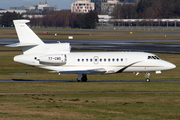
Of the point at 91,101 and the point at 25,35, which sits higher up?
the point at 25,35

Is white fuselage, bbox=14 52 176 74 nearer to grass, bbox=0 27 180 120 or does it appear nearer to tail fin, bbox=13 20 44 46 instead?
tail fin, bbox=13 20 44 46

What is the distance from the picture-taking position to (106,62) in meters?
37.3

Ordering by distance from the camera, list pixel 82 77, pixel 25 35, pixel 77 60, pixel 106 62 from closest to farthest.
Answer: pixel 106 62 → pixel 77 60 → pixel 25 35 → pixel 82 77

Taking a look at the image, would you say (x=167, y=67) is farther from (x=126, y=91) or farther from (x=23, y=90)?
(x=23, y=90)

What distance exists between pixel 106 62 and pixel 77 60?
3.19 m

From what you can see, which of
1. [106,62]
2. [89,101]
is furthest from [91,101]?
[106,62]

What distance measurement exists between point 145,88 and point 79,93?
670 centimetres

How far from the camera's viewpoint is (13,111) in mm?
→ 23172

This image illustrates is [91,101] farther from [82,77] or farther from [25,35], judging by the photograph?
[25,35]

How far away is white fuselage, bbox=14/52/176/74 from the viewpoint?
37.4 meters

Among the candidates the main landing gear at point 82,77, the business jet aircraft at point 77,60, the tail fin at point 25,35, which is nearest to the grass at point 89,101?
the main landing gear at point 82,77

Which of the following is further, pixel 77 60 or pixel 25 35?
pixel 25 35

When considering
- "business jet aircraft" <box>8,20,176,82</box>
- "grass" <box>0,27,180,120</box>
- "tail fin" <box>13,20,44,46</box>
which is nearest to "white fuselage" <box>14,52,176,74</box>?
"business jet aircraft" <box>8,20,176,82</box>

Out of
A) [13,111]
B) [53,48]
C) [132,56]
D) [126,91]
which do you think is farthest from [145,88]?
[13,111]
